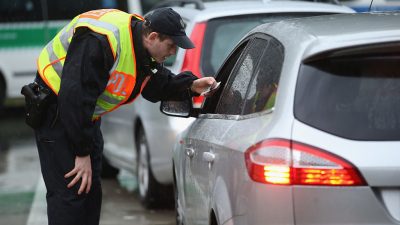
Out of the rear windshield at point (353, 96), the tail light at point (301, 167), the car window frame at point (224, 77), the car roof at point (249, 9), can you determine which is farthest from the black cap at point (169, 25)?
the car roof at point (249, 9)

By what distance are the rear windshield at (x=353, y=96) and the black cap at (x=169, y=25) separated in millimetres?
1298

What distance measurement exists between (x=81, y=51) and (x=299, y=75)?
144 centimetres

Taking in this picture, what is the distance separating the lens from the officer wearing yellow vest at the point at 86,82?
491 centimetres

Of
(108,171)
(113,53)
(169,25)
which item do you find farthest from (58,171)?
(108,171)

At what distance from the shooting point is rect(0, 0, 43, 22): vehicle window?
1828cm

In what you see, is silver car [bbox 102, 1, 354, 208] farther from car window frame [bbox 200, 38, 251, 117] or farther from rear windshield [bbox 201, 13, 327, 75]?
car window frame [bbox 200, 38, 251, 117]

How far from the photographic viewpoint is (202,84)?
18.2ft

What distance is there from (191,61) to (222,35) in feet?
1.11

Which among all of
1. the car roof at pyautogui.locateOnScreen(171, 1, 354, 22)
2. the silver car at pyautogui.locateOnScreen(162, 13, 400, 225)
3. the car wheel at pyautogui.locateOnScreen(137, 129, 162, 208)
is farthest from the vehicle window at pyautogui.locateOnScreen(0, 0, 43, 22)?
the silver car at pyautogui.locateOnScreen(162, 13, 400, 225)

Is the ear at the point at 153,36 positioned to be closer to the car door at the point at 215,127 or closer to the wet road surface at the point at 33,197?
the car door at the point at 215,127

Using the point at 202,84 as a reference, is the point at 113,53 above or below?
above

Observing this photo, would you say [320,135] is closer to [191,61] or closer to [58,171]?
[58,171]

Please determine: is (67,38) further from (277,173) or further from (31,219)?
(31,219)

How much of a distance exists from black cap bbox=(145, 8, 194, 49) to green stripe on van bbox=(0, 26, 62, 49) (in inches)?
526
